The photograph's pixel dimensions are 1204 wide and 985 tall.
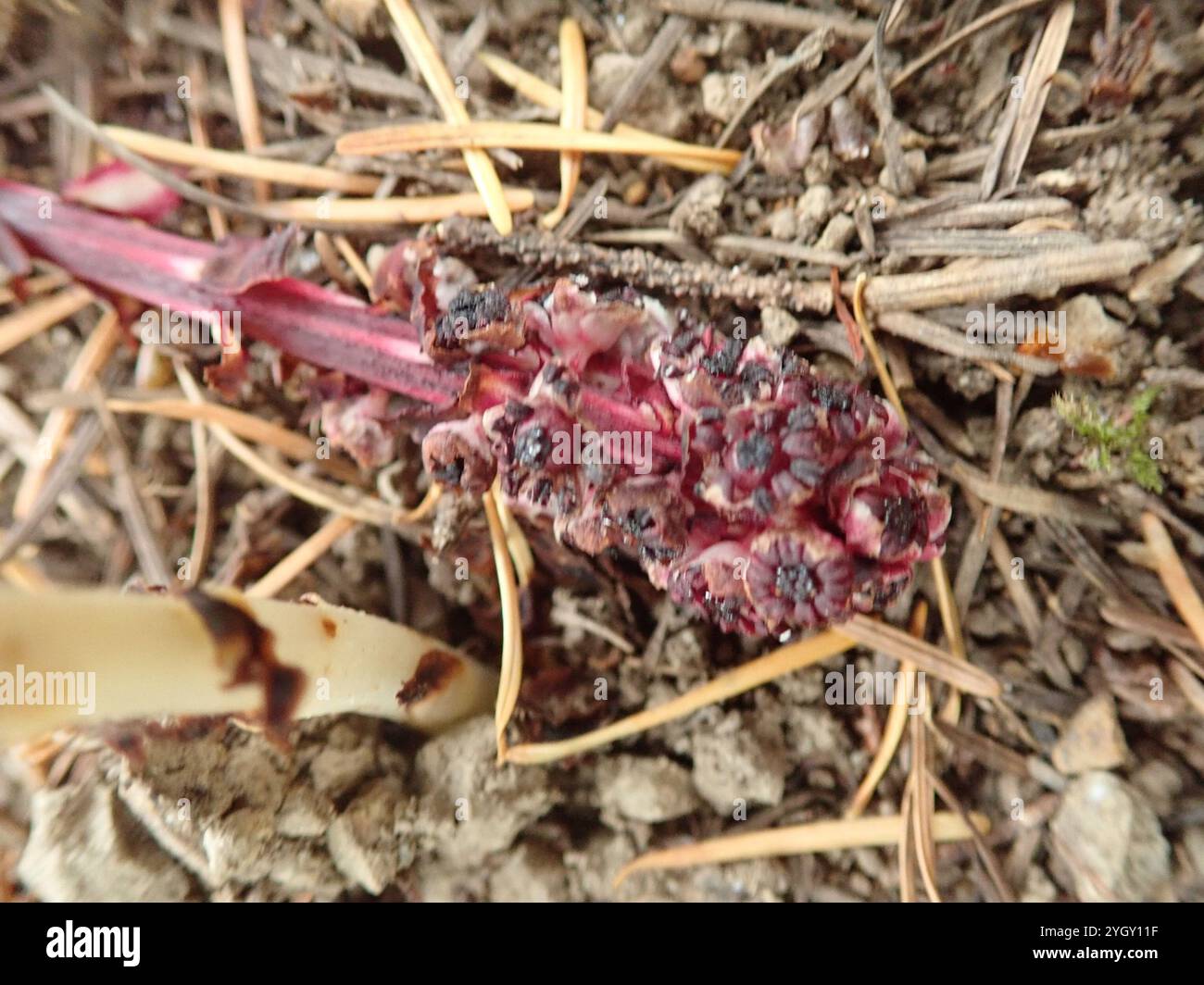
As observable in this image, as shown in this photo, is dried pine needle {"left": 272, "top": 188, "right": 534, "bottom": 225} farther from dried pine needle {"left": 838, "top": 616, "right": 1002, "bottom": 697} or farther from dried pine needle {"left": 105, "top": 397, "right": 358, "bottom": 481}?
dried pine needle {"left": 838, "top": 616, "right": 1002, "bottom": 697}

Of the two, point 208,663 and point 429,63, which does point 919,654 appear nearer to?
point 208,663

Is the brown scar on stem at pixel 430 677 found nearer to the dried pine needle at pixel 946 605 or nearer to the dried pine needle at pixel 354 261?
the dried pine needle at pixel 354 261

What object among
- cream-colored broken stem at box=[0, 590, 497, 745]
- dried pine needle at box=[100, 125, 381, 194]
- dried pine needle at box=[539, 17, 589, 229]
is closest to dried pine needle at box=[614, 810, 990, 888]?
cream-colored broken stem at box=[0, 590, 497, 745]

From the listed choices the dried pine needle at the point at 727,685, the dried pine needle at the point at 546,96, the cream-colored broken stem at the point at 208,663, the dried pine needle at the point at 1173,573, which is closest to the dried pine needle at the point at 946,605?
the dried pine needle at the point at 727,685
